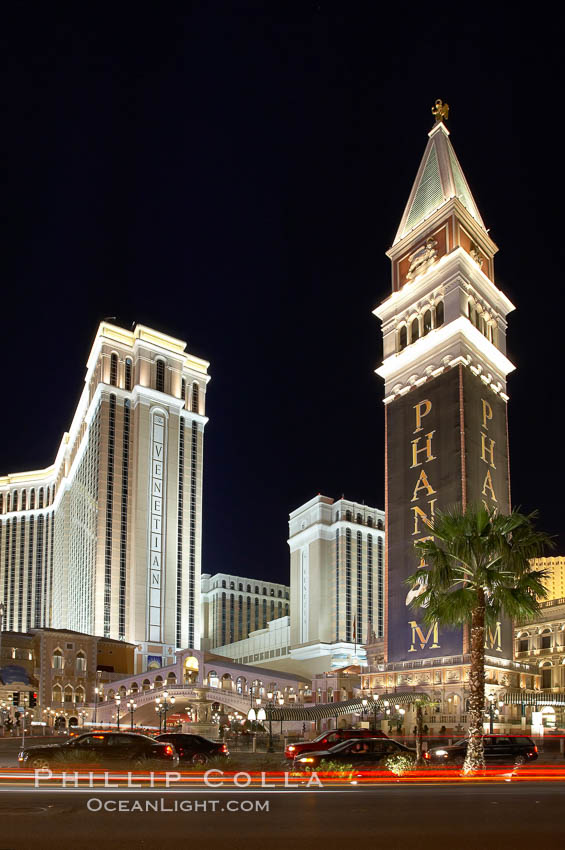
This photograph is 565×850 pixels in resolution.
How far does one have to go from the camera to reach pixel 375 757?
28781 mm

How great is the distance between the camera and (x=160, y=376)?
143 m

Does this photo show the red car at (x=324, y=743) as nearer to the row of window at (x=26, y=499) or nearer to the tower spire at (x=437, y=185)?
the tower spire at (x=437, y=185)

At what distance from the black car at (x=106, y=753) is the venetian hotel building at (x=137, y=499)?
3890 inches

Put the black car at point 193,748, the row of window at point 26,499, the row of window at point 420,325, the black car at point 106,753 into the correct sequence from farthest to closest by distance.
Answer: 1. the row of window at point 26,499
2. the row of window at point 420,325
3. the black car at point 193,748
4. the black car at point 106,753

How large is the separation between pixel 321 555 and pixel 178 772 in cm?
13128

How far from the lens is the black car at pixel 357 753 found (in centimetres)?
2742

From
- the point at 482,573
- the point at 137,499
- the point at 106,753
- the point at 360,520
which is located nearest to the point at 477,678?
the point at 482,573

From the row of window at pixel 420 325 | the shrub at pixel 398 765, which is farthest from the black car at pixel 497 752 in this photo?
the row of window at pixel 420 325

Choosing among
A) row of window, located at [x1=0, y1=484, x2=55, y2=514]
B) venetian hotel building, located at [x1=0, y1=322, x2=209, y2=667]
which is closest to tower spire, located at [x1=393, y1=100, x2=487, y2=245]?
venetian hotel building, located at [x1=0, y1=322, x2=209, y2=667]

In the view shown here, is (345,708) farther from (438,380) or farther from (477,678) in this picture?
(477,678)

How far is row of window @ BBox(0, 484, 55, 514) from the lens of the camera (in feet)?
585

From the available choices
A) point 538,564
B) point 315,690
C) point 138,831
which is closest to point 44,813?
point 138,831

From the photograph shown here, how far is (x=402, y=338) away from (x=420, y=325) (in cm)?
325

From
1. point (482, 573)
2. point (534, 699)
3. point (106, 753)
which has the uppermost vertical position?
point (482, 573)
